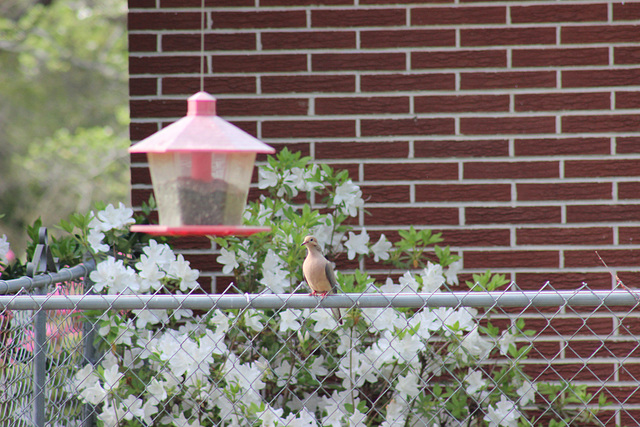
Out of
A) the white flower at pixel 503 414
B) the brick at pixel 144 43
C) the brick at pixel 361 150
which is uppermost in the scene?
the brick at pixel 144 43

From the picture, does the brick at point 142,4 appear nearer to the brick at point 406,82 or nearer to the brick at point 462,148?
the brick at point 406,82

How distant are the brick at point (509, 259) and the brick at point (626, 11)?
48.5 inches

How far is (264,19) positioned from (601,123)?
5.86ft

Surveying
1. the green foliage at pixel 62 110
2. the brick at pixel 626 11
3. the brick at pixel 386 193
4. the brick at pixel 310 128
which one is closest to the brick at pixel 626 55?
the brick at pixel 626 11

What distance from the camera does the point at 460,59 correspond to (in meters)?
3.51

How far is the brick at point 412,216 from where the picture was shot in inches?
138

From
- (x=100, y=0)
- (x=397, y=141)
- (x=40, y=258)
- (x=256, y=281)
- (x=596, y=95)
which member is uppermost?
(x=100, y=0)

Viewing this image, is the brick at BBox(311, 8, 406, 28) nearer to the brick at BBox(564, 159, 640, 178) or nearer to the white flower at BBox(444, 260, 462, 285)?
the brick at BBox(564, 159, 640, 178)

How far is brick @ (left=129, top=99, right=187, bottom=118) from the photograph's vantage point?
354 cm

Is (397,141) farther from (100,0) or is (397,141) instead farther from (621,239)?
(100,0)

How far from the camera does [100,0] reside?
1239cm

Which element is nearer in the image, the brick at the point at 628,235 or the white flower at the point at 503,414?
the white flower at the point at 503,414

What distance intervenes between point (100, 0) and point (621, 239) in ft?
36.7

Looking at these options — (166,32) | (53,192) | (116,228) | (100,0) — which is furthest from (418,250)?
(53,192)
